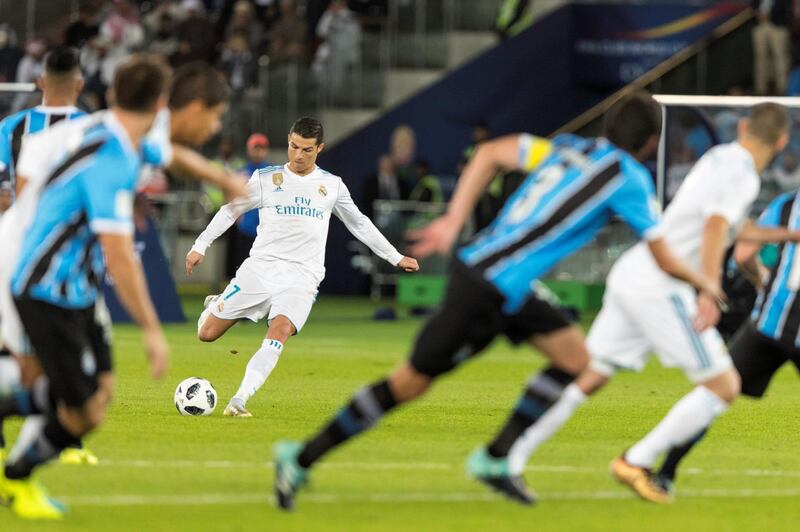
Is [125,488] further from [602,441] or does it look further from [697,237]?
[602,441]

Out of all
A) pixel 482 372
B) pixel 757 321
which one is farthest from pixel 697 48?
pixel 757 321

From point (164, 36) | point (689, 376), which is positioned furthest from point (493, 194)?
point (689, 376)

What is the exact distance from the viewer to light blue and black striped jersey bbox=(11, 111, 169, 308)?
7.47 meters

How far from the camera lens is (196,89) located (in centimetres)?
814

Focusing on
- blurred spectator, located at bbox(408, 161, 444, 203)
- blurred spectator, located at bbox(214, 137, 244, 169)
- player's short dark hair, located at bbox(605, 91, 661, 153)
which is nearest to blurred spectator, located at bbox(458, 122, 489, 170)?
blurred spectator, located at bbox(408, 161, 444, 203)

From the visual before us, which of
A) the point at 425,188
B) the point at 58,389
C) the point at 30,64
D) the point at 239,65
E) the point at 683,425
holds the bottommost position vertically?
the point at 425,188

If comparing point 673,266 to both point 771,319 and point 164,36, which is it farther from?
point 164,36

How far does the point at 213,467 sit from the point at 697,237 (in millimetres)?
2907

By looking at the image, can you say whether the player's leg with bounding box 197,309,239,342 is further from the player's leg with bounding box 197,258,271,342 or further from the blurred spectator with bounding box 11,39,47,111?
the blurred spectator with bounding box 11,39,47,111

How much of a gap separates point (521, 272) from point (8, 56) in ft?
72.9

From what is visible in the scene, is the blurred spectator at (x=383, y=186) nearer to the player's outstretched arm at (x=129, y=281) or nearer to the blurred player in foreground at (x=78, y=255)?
the blurred player in foreground at (x=78, y=255)

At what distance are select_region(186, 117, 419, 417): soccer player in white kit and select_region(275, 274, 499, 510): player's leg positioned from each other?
185 inches

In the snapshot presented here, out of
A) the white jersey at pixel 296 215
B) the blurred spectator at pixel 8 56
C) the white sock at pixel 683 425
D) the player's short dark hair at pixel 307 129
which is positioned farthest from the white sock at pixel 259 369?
the blurred spectator at pixel 8 56

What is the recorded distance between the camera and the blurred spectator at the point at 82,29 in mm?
29391
